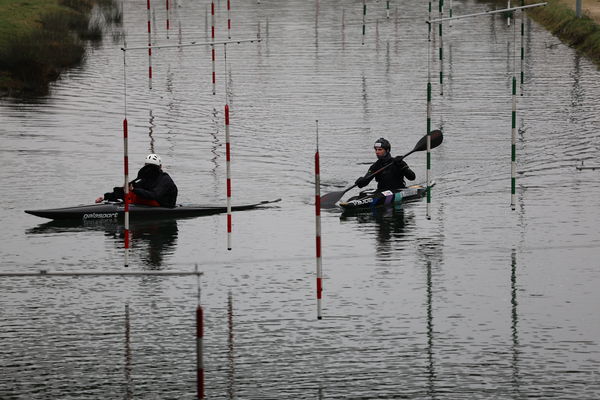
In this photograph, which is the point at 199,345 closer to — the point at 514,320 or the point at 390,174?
the point at 514,320

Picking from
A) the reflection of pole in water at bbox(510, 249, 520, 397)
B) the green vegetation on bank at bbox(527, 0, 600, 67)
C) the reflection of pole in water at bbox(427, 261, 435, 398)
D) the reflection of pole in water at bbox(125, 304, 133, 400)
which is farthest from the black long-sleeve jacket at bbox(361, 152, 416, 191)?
the green vegetation on bank at bbox(527, 0, 600, 67)

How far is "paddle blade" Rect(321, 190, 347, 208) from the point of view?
21947mm

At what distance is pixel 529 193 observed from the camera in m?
22.9

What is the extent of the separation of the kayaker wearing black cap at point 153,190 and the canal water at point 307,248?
1.26 feet

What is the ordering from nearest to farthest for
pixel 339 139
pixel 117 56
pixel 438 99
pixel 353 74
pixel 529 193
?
1. pixel 529 193
2. pixel 339 139
3. pixel 438 99
4. pixel 353 74
5. pixel 117 56

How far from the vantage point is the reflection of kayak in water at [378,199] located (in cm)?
2167

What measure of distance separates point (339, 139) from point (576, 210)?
864 centimetres

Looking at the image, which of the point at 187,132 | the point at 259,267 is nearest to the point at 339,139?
the point at 187,132

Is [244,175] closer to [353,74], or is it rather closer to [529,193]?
[529,193]

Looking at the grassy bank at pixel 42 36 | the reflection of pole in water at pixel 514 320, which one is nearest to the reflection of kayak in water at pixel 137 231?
the reflection of pole in water at pixel 514 320

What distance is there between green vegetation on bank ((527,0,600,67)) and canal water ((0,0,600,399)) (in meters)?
3.14

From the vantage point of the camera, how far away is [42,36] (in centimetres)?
4253

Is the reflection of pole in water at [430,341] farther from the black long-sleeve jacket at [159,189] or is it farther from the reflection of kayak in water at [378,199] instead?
the black long-sleeve jacket at [159,189]

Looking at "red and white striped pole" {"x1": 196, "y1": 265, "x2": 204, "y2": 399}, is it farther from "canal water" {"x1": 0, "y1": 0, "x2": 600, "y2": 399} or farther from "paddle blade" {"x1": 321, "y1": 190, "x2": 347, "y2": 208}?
"paddle blade" {"x1": 321, "y1": 190, "x2": 347, "y2": 208}
